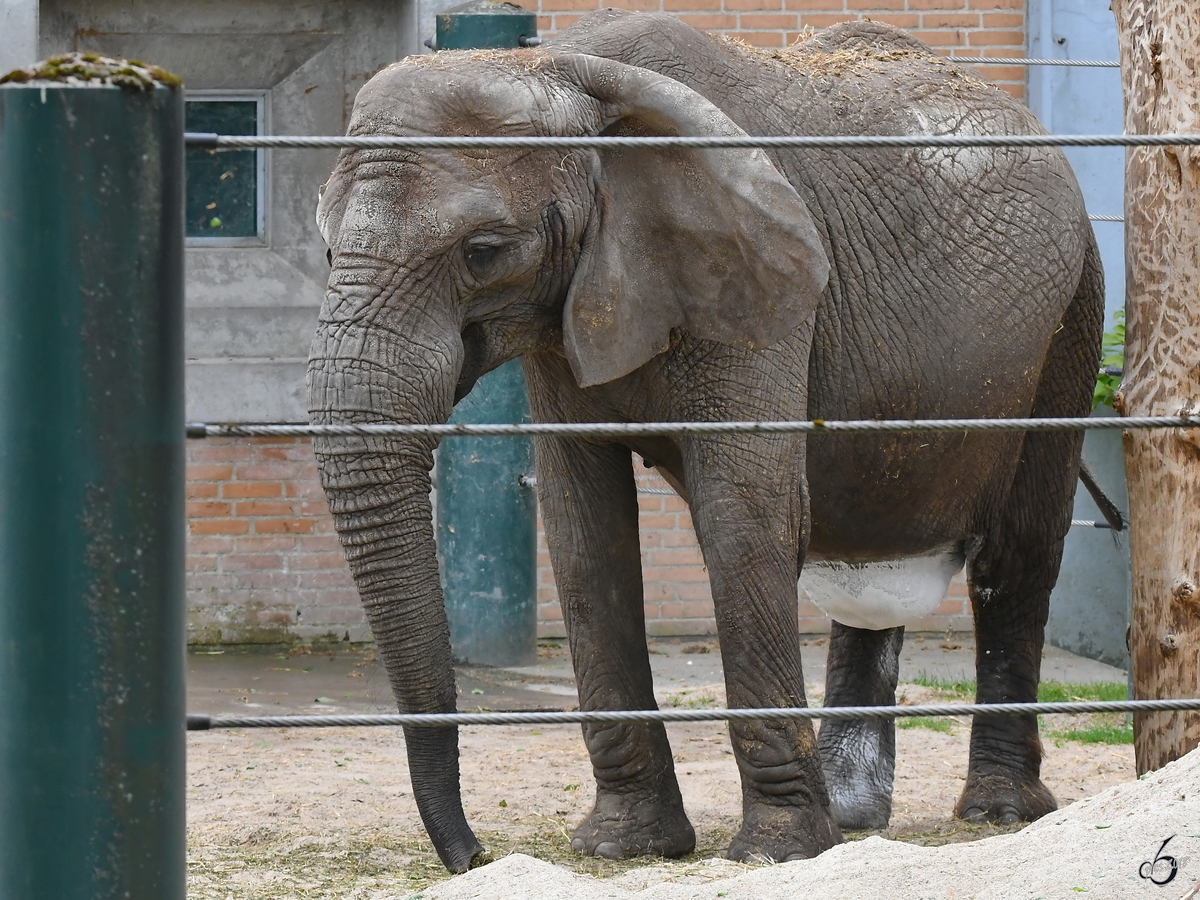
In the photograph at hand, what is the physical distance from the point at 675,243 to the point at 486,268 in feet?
1.45

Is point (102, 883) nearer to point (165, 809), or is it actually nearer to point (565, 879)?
point (165, 809)

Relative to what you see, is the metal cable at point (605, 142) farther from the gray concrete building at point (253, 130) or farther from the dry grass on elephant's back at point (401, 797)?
the gray concrete building at point (253, 130)

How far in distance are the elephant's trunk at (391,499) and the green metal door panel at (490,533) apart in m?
3.43

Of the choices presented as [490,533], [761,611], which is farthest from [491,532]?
[761,611]

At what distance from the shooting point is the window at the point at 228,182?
785 cm

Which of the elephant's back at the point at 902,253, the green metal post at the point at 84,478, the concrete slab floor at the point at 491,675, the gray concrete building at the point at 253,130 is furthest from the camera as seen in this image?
the gray concrete building at the point at 253,130

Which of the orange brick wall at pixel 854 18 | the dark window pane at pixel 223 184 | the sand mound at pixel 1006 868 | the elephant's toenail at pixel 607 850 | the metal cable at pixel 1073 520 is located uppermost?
the orange brick wall at pixel 854 18

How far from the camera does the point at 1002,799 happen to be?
456 centimetres

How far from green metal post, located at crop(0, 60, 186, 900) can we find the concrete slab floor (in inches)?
167

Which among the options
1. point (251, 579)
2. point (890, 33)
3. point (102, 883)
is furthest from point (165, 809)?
point (251, 579)

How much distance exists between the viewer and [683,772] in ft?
17.3

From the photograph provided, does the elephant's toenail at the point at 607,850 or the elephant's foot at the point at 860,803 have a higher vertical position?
the elephant's toenail at the point at 607,850

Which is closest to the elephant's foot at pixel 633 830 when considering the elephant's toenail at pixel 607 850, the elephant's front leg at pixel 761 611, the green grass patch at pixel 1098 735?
the elephant's toenail at pixel 607 850

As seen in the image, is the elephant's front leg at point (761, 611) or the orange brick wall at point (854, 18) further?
the orange brick wall at point (854, 18)
